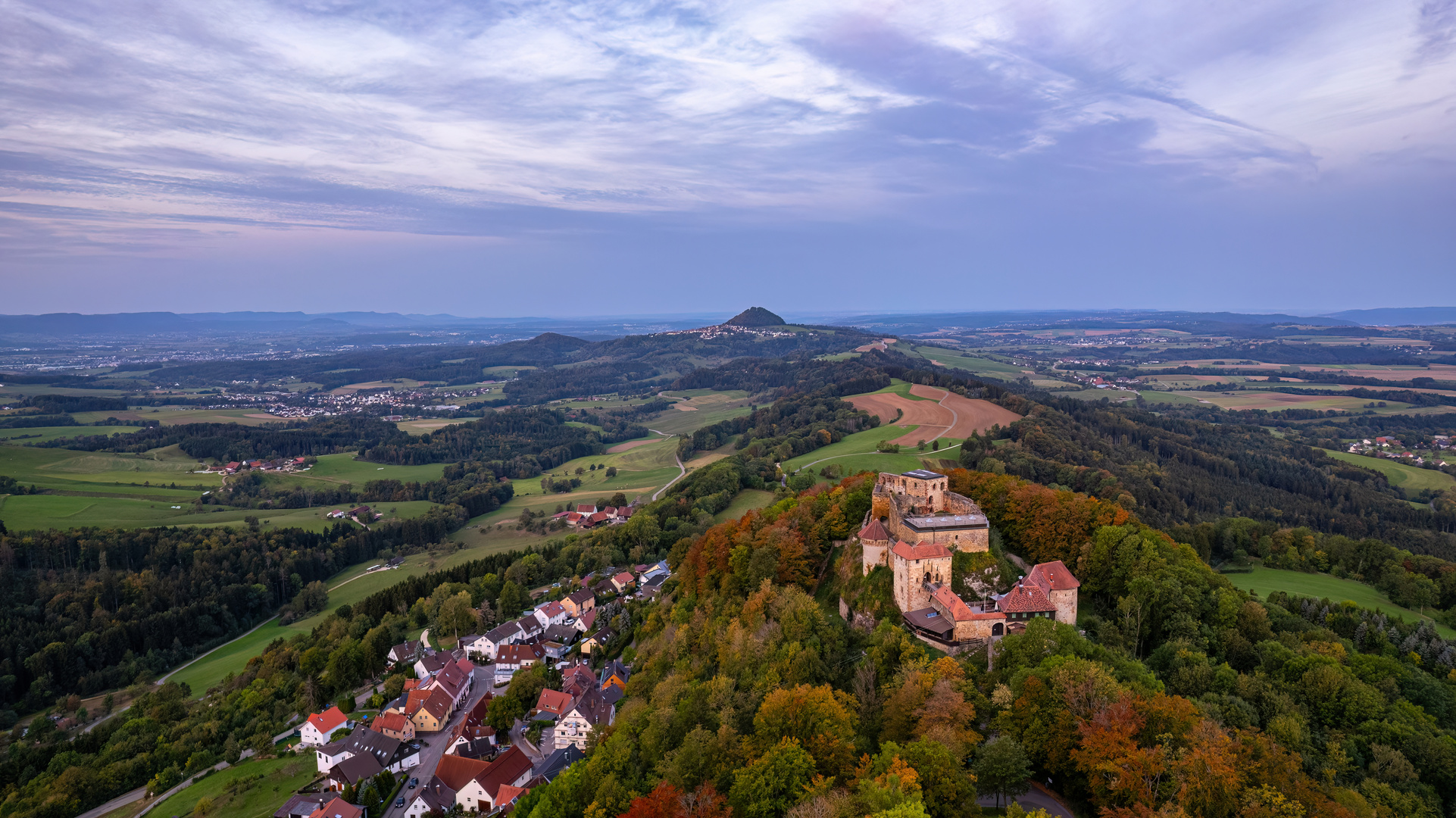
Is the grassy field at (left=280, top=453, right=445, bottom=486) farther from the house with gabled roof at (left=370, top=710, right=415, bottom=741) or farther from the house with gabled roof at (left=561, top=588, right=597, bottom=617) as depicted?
the house with gabled roof at (left=370, top=710, right=415, bottom=741)

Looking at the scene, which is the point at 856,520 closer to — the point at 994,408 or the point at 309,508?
the point at 994,408

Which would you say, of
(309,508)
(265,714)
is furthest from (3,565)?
(265,714)

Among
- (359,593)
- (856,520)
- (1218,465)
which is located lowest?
(359,593)

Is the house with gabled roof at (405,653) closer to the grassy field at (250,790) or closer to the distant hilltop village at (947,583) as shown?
the grassy field at (250,790)

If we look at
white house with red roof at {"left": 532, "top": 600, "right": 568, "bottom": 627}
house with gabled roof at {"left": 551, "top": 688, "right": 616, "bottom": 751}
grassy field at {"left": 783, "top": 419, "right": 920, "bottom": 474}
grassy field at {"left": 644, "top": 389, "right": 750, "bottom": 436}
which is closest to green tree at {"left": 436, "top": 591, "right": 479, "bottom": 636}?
white house with red roof at {"left": 532, "top": 600, "right": 568, "bottom": 627}

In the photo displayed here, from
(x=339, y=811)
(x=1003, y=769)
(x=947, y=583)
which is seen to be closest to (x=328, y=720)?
(x=339, y=811)

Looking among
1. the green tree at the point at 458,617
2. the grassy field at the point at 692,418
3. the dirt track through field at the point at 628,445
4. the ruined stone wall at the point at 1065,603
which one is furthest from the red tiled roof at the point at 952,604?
the grassy field at the point at 692,418
